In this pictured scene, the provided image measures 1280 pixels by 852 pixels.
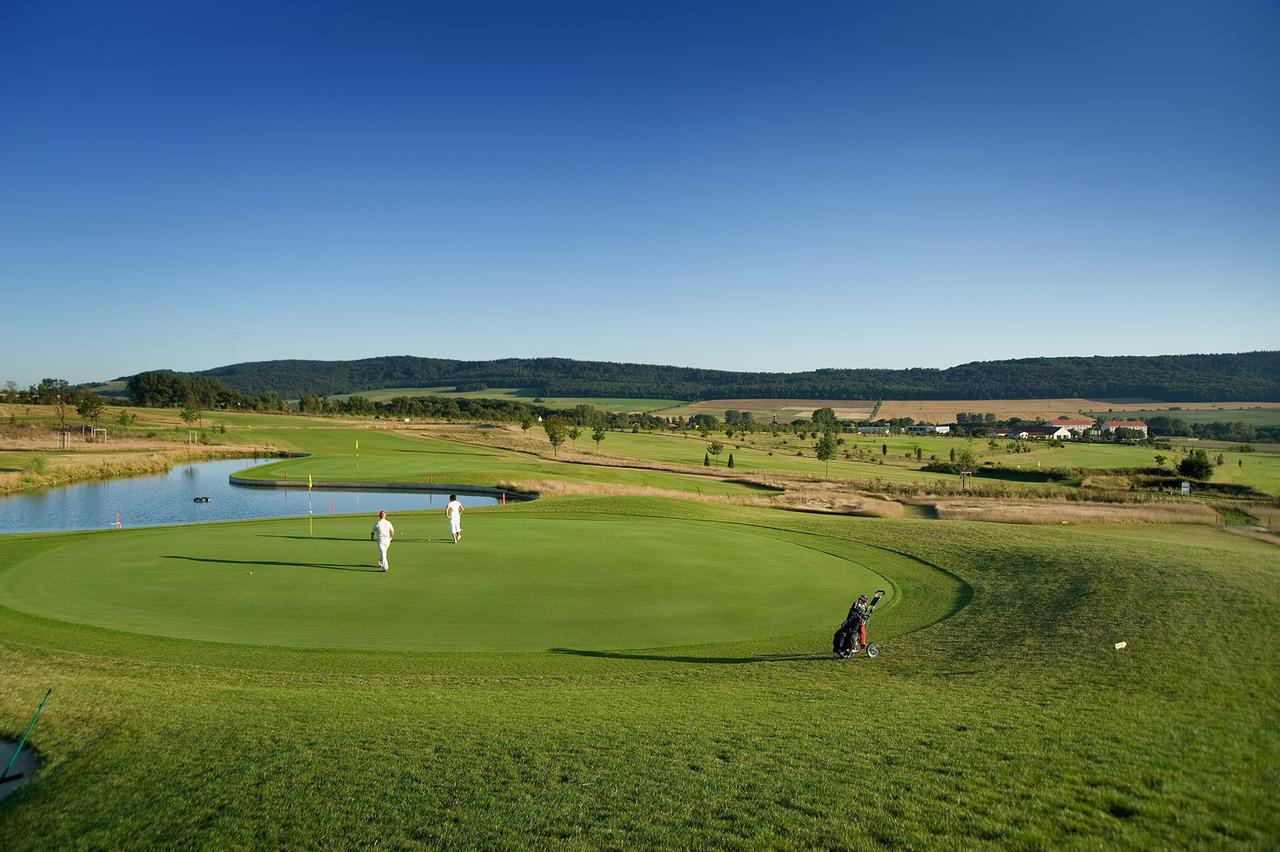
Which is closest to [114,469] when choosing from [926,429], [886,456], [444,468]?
[444,468]

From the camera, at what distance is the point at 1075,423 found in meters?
120

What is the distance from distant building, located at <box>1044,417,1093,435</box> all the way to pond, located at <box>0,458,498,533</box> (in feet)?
328

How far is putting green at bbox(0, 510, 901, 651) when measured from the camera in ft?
47.0

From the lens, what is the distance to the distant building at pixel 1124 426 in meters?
109

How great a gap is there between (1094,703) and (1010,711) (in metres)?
1.38

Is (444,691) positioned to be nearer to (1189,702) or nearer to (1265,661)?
(1189,702)

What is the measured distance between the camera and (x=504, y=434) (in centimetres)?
9362

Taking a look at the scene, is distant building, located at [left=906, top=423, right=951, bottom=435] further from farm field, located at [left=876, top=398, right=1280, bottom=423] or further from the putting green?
the putting green

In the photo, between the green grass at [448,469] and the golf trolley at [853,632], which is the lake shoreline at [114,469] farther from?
the golf trolley at [853,632]

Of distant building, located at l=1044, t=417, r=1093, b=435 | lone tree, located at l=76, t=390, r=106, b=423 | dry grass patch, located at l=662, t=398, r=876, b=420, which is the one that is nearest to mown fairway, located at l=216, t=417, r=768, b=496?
lone tree, located at l=76, t=390, r=106, b=423

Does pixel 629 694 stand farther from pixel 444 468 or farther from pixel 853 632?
pixel 444 468

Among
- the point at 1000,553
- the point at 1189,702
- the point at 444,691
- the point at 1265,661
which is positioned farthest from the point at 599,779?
the point at 1000,553

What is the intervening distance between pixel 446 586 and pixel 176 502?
113 feet

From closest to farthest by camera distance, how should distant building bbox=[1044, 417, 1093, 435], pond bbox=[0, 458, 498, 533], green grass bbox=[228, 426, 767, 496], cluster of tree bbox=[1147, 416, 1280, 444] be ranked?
pond bbox=[0, 458, 498, 533] < green grass bbox=[228, 426, 767, 496] < cluster of tree bbox=[1147, 416, 1280, 444] < distant building bbox=[1044, 417, 1093, 435]
